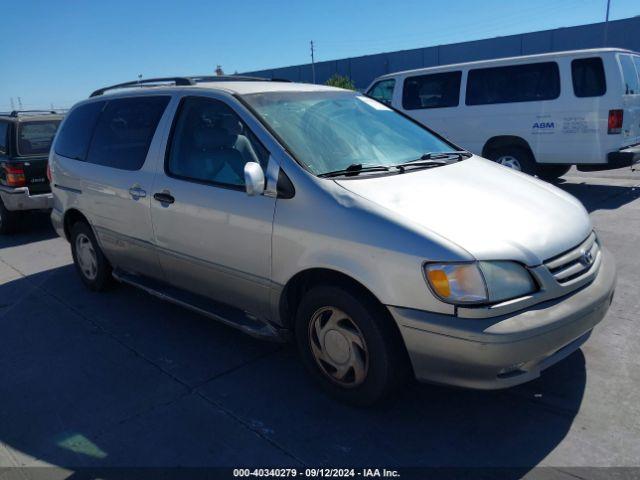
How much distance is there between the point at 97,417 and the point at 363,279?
5.68 ft

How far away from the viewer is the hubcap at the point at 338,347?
2.93 metres

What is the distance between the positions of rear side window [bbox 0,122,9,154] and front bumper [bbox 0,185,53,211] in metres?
0.71

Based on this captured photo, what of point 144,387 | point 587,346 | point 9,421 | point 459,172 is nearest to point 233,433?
point 144,387

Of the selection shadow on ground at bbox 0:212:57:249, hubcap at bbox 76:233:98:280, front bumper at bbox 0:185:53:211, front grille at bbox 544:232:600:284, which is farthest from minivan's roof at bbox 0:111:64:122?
front grille at bbox 544:232:600:284

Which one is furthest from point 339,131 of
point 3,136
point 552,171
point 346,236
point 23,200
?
point 552,171

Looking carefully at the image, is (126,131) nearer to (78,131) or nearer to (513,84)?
(78,131)

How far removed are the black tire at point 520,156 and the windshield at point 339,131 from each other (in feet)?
17.0

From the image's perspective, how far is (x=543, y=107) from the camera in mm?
8406

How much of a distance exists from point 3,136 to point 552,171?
8.98 m

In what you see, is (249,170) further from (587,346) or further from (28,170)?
(28,170)

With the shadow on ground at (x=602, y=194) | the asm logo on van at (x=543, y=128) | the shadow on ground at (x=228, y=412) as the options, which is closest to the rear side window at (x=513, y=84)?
the asm logo on van at (x=543, y=128)

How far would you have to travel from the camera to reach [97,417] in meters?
3.11

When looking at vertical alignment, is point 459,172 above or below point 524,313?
above

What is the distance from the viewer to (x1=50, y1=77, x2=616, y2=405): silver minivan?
2559 mm
